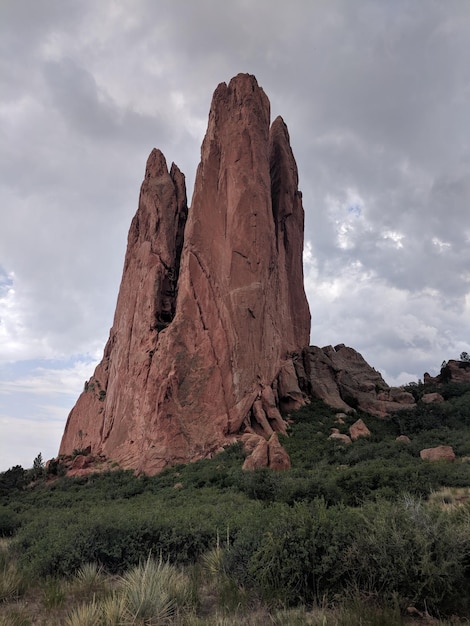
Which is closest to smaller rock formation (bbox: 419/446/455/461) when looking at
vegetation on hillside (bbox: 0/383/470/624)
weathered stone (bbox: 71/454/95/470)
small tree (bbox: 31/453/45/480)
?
vegetation on hillside (bbox: 0/383/470/624)

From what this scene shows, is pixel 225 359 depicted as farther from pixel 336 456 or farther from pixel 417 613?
pixel 417 613

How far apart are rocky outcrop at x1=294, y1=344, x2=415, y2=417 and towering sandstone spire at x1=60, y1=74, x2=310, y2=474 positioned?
217 centimetres

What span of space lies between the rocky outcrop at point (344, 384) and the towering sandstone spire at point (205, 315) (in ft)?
7.11

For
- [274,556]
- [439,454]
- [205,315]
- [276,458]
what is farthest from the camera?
[205,315]

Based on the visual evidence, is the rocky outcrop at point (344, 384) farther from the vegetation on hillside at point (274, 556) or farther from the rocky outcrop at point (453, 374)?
the vegetation on hillside at point (274, 556)

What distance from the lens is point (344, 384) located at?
1390 inches

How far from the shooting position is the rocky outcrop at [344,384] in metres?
33.6

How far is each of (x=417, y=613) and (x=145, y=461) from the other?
19.7 m

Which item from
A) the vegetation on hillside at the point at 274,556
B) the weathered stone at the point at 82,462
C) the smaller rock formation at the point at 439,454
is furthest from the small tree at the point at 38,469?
the smaller rock formation at the point at 439,454

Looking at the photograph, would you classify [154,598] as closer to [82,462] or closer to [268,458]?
[268,458]

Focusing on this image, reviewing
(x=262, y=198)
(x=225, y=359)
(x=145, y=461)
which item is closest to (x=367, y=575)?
(x=145, y=461)

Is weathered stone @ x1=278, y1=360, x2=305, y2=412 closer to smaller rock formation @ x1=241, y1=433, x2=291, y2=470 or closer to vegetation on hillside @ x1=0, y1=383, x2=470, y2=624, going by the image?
smaller rock formation @ x1=241, y1=433, x2=291, y2=470

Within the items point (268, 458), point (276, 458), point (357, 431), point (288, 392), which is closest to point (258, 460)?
point (268, 458)

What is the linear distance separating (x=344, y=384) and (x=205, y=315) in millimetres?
14423
